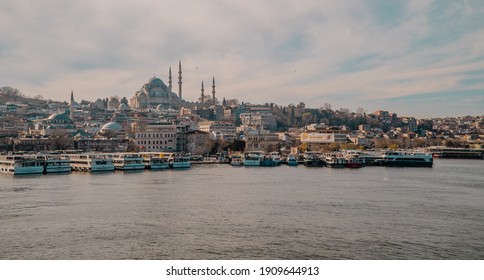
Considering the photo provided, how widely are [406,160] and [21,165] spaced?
1554cm

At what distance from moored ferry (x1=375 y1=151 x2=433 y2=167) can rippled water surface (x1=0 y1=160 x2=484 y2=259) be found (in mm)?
10333

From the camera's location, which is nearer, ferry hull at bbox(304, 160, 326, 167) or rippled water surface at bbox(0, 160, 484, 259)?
rippled water surface at bbox(0, 160, 484, 259)

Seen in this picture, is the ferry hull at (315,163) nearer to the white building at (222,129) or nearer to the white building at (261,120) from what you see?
the white building at (222,129)

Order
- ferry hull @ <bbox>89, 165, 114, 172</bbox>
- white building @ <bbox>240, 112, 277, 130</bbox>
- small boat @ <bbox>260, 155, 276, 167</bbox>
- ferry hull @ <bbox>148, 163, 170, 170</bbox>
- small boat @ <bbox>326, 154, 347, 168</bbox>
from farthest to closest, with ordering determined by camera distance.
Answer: white building @ <bbox>240, 112, 277, 130</bbox> < small boat @ <bbox>260, 155, 276, 167</bbox> < small boat @ <bbox>326, 154, 347, 168</bbox> < ferry hull @ <bbox>148, 163, 170, 170</bbox> < ferry hull @ <bbox>89, 165, 114, 172</bbox>

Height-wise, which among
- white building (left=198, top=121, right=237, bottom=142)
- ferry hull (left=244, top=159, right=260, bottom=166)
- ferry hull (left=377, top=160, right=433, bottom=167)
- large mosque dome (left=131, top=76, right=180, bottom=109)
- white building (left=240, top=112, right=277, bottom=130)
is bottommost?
ferry hull (left=377, top=160, right=433, bottom=167)

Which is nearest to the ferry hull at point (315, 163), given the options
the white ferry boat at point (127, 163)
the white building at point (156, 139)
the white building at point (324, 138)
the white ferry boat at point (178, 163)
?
the white ferry boat at point (178, 163)

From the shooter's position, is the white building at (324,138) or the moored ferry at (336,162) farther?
the white building at (324,138)

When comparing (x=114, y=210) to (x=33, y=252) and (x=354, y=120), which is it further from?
(x=354, y=120)

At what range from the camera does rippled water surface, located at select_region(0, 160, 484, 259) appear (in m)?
6.77

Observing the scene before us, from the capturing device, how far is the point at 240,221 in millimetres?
8547

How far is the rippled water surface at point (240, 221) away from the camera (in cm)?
677

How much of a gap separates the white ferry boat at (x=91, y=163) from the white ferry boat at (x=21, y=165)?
1.39 m

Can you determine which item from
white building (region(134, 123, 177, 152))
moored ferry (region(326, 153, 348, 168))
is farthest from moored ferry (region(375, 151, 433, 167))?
white building (region(134, 123, 177, 152))

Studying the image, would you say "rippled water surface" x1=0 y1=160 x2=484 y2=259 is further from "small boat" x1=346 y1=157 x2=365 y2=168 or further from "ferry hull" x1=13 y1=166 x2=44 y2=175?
"small boat" x1=346 y1=157 x2=365 y2=168
